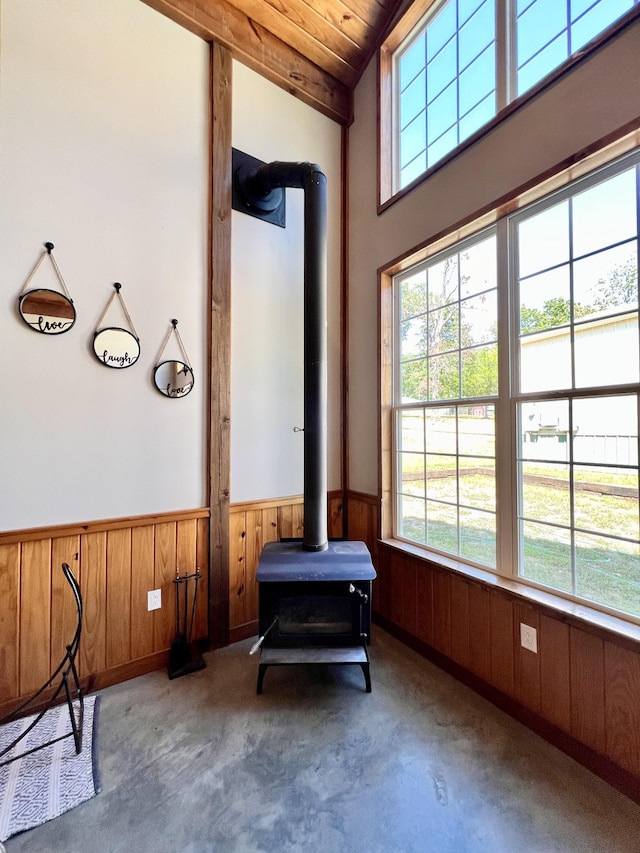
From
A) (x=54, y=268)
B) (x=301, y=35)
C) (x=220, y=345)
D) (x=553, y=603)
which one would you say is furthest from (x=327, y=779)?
(x=301, y=35)

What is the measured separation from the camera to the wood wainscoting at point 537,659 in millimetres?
1389

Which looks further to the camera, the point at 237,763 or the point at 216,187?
the point at 216,187

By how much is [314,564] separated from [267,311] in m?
1.69

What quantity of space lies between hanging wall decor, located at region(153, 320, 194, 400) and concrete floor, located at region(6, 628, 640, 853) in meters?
1.61

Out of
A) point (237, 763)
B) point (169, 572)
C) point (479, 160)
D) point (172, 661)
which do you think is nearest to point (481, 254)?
point (479, 160)

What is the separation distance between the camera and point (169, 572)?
85.0 inches

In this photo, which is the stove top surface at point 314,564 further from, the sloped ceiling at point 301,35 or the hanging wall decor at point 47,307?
the sloped ceiling at point 301,35

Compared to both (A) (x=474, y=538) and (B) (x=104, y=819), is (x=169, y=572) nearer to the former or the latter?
(B) (x=104, y=819)

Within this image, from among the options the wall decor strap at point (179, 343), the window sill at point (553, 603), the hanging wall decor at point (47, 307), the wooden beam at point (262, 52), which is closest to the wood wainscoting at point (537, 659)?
the window sill at point (553, 603)

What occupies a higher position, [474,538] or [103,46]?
[103,46]

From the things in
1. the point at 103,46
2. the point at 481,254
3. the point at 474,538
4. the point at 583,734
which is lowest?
the point at 583,734

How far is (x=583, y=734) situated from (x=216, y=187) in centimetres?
336

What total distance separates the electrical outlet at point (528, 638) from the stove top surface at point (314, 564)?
0.72 m

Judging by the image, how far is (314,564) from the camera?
75.4 inches
